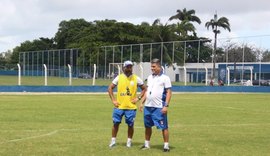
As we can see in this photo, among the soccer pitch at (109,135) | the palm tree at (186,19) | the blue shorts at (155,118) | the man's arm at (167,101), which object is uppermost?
the palm tree at (186,19)

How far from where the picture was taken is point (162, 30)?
9512 centimetres

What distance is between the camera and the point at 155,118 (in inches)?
429

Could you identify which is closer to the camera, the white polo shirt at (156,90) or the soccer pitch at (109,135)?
the soccer pitch at (109,135)

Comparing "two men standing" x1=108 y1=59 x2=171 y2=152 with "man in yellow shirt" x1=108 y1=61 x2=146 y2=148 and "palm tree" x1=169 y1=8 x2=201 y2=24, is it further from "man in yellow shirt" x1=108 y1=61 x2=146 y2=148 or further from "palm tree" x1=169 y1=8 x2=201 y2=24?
"palm tree" x1=169 y1=8 x2=201 y2=24

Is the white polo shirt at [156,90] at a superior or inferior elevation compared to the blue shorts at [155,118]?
superior

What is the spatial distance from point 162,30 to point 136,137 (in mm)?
82545

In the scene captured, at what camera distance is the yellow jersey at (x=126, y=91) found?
1115 cm

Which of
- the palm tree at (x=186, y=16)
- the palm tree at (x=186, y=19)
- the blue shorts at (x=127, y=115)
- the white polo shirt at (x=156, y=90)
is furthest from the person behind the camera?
the palm tree at (x=186, y=16)

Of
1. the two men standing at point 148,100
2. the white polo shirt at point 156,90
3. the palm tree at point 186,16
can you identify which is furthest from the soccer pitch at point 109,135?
the palm tree at point 186,16

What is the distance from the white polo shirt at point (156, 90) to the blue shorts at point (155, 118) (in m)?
0.11

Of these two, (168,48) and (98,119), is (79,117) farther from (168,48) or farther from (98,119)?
(168,48)

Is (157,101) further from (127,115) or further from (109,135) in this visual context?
(109,135)

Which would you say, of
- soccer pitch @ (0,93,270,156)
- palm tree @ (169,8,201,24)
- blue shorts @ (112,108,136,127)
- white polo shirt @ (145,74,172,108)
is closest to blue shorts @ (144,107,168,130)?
white polo shirt @ (145,74,172,108)

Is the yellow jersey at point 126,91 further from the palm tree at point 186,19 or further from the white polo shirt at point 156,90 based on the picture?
the palm tree at point 186,19
